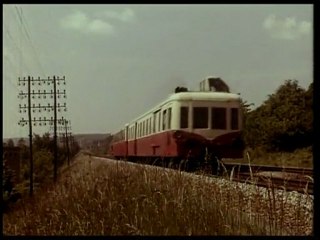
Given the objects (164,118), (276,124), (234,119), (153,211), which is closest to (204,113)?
(234,119)

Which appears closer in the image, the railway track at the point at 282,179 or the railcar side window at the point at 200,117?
the railway track at the point at 282,179

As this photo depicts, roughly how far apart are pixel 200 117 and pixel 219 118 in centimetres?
47

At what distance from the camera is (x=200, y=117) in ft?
41.9

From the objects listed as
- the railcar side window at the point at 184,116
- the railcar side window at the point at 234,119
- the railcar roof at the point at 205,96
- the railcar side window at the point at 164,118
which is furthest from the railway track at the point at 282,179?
the railcar side window at the point at 164,118

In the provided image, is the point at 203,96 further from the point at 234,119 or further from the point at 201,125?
the point at 234,119

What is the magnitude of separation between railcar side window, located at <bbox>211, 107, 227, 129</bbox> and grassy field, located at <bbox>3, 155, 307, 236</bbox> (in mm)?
4840

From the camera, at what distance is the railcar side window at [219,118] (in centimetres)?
1247

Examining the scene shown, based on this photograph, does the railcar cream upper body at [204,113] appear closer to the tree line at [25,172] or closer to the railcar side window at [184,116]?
the railcar side window at [184,116]

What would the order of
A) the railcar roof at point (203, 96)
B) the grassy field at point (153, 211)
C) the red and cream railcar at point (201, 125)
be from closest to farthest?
the grassy field at point (153, 211) → the red and cream railcar at point (201, 125) → the railcar roof at point (203, 96)

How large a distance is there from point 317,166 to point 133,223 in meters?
1.99

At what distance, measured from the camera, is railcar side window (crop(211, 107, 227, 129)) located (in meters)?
12.5

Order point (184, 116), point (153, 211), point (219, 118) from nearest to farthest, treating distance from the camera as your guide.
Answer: point (153, 211), point (219, 118), point (184, 116)
